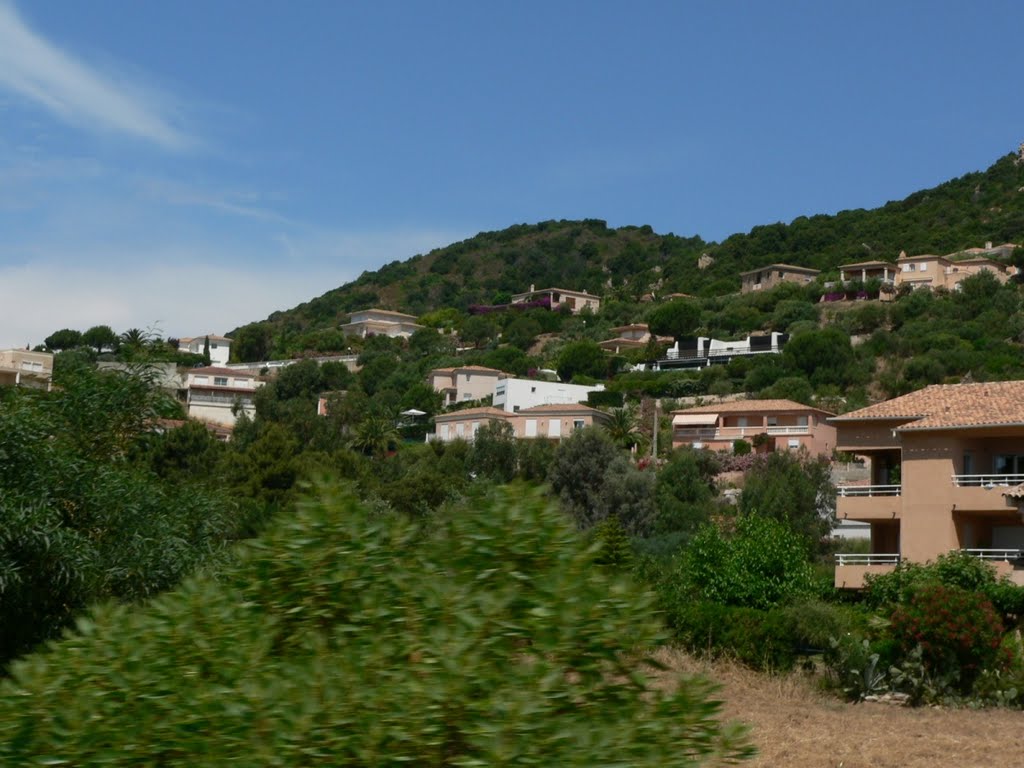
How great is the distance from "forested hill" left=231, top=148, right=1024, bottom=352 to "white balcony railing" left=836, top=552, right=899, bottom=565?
79.3 m

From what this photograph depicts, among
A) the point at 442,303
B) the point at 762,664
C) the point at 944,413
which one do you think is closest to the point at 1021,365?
the point at 944,413

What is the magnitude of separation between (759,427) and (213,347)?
7131 cm

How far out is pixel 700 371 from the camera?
80625 mm

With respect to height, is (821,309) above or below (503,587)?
above

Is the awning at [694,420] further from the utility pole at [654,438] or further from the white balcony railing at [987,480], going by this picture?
the white balcony railing at [987,480]

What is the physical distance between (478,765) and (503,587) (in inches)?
29.8

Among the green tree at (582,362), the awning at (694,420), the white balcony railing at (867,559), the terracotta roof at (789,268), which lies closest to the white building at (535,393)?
the green tree at (582,362)

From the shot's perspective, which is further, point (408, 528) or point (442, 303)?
point (442, 303)

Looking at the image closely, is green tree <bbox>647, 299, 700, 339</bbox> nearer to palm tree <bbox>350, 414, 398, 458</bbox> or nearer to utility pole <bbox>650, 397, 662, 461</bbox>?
utility pole <bbox>650, 397, 662, 461</bbox>

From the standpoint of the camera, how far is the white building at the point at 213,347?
4633 inches

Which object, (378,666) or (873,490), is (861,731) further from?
(873,490)

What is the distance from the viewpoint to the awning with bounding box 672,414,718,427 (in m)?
65.8

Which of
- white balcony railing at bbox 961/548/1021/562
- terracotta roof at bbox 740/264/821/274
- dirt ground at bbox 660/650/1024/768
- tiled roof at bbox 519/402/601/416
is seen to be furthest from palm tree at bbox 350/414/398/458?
dirt ground at bbox 660/650/1024/768

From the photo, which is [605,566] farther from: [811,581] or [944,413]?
[944,413]
